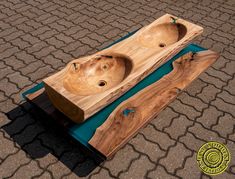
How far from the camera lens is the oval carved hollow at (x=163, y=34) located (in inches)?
172

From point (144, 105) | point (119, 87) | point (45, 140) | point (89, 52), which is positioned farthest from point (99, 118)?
point (89, 52)

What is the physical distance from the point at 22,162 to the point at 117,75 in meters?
1.67

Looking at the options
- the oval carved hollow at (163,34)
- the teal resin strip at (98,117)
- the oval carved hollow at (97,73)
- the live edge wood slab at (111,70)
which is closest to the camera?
the live edge wood slab at (111,70)

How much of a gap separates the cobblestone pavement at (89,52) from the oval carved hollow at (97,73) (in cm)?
80

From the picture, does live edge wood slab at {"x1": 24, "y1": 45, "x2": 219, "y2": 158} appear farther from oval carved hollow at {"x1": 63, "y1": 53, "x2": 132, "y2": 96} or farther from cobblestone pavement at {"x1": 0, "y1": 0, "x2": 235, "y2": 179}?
cobblestone pavement at {"x1": 0, "y1": 0, "x2": 235, "y2": 179}

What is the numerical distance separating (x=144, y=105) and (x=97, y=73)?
774 millimetres

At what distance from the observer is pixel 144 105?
3615 mm

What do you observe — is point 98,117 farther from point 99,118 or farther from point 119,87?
point 119,87

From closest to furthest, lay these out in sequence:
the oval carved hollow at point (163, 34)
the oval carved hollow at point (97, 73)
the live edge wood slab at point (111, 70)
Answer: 1. the live edge wood slab at point (111, 70)
2. the oval carved hollow at point (97, 73)
3. the oval carved hollow at point (163, 34)

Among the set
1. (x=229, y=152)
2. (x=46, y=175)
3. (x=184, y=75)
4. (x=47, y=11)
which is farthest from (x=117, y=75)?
(x=47, y=11)

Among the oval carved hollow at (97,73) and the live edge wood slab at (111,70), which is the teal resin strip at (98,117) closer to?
the live edge wood slab at (111,70)

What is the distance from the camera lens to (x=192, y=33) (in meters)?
4.25

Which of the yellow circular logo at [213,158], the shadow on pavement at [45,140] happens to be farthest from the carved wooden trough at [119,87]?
the yellow circular logo at [213,158]

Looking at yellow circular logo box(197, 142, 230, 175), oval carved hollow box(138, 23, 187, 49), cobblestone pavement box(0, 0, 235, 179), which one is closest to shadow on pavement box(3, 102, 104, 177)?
cobblestone pavement box(0, 0, 235, 179)
